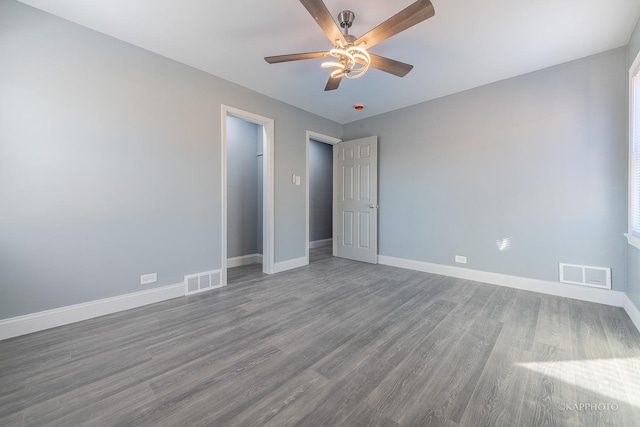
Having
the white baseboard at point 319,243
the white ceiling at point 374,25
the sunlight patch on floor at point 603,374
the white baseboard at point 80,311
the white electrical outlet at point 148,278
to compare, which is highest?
the white ceiling at point 374,25

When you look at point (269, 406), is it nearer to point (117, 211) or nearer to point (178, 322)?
point (178, 322)

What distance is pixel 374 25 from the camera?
2258 mm

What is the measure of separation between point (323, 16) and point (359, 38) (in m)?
0.39

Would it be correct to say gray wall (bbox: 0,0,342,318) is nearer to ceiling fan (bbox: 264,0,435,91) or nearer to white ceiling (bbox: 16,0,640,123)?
white ceiling (bbox: 16,0,640,123)

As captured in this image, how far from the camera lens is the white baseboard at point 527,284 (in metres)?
2.64

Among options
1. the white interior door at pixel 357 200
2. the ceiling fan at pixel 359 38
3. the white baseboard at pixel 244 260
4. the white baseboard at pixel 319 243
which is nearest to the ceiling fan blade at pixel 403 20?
the ceiling fan at pixel 359 38

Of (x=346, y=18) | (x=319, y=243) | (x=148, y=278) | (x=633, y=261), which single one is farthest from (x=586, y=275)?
(x=148, y=278)

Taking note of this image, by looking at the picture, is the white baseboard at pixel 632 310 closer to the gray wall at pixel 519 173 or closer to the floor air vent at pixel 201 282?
the gray wall at pixel 519 173

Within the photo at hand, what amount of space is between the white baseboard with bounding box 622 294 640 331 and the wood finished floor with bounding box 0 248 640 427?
6cm

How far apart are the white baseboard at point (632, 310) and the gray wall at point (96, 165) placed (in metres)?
4.22

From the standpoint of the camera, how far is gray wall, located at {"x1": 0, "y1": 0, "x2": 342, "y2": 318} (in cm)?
203

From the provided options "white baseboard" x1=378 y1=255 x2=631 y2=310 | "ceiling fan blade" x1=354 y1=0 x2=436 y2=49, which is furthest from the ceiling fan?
"white baseboard" x1=378 y1=255 x2=631 y2=310

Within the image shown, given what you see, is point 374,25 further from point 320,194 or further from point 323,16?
point 320,194

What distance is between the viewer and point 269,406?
4.38 feet
